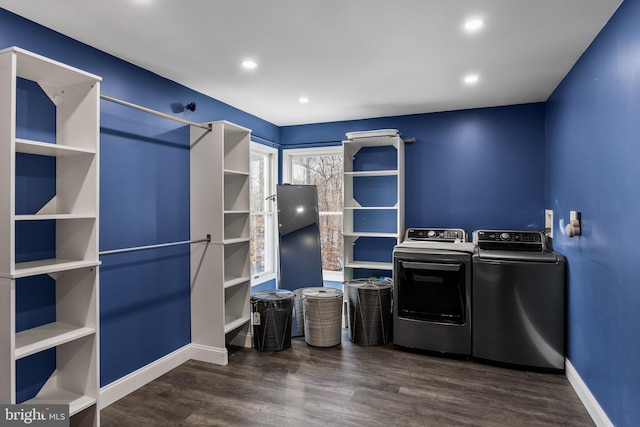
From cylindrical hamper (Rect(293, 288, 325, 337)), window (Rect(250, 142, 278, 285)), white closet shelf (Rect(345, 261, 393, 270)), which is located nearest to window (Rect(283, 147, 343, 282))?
window (Rect(250, 142, 278, 285))

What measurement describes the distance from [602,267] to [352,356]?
2.05 meters

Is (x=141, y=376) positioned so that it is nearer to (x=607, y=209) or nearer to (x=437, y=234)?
(x=437, y=234)

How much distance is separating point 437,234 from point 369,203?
34.7 inches

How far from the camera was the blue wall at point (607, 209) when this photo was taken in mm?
1845

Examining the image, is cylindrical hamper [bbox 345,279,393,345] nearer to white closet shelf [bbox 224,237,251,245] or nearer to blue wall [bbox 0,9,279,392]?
white closet shelf [bbox 224,237,251,245]

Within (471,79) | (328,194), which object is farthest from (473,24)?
(328,194)

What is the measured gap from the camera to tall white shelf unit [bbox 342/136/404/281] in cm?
429

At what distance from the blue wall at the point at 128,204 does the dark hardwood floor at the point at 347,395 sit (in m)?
0.42

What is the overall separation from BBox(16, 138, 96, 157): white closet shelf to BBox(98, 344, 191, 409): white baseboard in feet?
5.14

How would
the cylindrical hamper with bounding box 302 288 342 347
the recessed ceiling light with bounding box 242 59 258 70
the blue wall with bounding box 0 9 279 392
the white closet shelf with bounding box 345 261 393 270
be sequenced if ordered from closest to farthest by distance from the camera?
the blue wall with bounding box 0 9 279 392 → the recessed ceiling light with bounding box 242 59 258 70 → the cylindrical hamper with bounding box 302 288 342 347 → the white closet shelf with bounding box 345 261 393 270

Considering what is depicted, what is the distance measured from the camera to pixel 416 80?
314 cm

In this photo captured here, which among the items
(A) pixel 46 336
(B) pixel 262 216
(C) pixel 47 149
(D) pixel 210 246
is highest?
(C) pixel 47 149

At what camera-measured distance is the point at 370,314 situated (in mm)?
3680

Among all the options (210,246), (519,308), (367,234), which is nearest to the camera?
(519,308)
